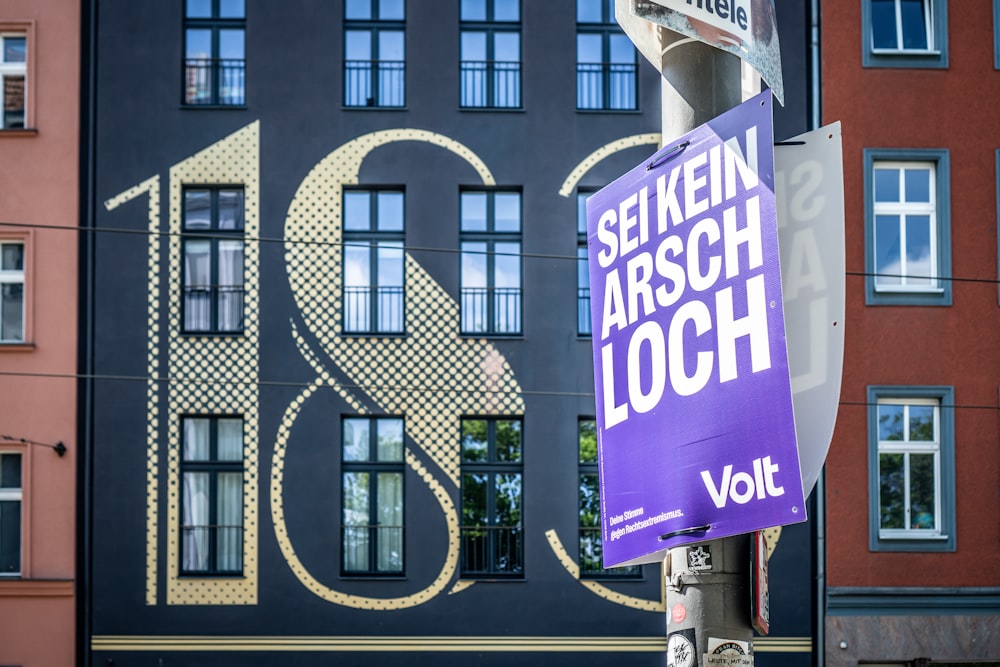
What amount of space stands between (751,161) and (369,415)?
15694 millimetres

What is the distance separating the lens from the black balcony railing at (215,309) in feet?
64.1

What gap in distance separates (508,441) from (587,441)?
1.21 metres

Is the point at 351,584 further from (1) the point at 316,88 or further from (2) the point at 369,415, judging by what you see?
(1) the point at 316,88

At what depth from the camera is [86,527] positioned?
19.1 meters

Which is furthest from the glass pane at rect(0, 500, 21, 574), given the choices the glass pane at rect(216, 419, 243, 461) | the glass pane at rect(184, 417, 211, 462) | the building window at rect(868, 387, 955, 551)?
the building window at rect(868, 387, 955, 551)

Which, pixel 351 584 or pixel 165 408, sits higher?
pixel 165 408

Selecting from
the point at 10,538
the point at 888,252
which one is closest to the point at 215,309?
the point at 10,538

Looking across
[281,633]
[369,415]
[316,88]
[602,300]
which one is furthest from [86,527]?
[602,300]

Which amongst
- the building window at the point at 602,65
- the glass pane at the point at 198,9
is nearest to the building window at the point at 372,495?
the building window at the point at 602,65

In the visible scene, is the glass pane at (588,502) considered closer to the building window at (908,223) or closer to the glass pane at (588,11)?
the building window at (908,223)

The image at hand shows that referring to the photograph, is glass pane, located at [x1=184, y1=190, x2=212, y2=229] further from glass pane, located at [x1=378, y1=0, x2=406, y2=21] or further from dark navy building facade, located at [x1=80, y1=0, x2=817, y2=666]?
glass pane, located at [x1=378, y1=0, x2=406, y2=21]

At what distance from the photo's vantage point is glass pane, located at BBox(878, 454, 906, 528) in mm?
19422

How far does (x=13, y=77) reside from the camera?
1984 centimetres

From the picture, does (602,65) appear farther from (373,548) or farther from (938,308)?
(373,548)
